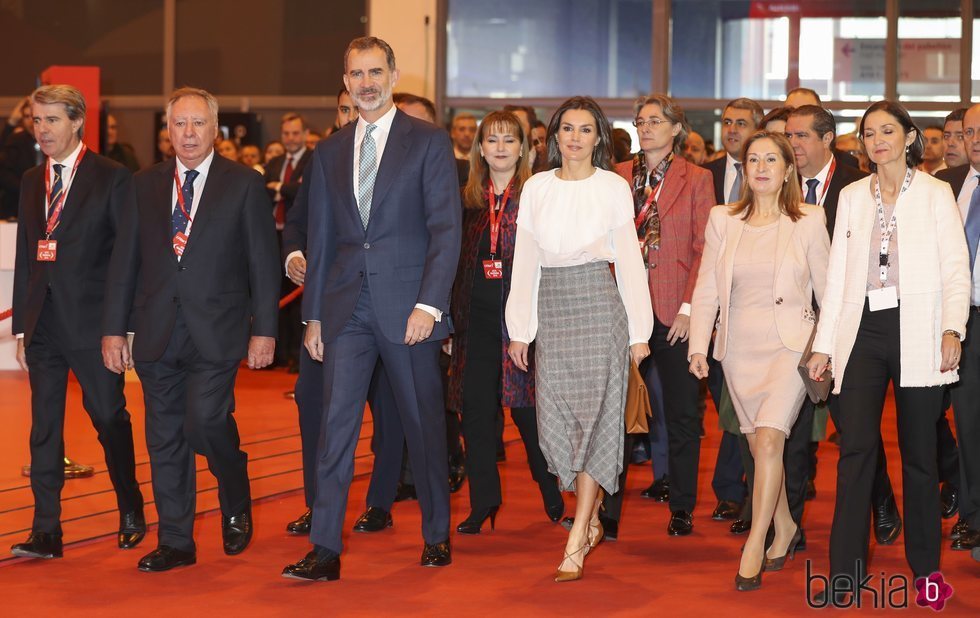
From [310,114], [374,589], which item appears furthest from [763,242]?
[310,114]

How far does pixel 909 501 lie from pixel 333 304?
6.89 ft

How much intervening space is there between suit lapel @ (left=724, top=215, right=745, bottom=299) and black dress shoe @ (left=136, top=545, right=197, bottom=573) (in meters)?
2.18

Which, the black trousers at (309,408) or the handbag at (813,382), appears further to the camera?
the black trousers at (309,408)

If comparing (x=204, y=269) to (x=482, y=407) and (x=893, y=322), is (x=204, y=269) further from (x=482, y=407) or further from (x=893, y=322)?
(x=893, y=322)

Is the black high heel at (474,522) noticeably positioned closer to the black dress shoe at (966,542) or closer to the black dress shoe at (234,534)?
the black dress shoe at (234,534)

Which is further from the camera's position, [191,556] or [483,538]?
[483,538]

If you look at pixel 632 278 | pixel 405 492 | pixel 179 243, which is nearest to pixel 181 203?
pixel 179 243

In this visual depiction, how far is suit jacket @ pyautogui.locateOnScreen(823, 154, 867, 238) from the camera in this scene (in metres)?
5.39

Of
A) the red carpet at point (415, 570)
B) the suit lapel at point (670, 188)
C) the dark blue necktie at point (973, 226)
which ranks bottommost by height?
the red carpet at point (415, 570)

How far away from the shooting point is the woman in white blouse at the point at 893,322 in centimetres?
430

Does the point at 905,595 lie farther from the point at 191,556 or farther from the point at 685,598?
the point at 191,556

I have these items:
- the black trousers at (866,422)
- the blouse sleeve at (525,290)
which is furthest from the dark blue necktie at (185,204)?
the black trousers at (866,422)

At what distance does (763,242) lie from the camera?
4754 mm

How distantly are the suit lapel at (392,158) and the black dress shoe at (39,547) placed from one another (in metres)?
1.71
